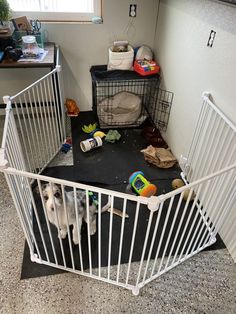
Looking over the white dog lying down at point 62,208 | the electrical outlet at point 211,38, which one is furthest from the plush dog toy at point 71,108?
the electrical outlet at point 211,38

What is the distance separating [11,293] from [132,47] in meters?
2.52

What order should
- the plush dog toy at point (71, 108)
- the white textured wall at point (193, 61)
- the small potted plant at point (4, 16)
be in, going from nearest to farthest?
the white textured wall at point (193, 61) → the small potted plant at point (4, 16) → the plush dog toy at point (71, 108)

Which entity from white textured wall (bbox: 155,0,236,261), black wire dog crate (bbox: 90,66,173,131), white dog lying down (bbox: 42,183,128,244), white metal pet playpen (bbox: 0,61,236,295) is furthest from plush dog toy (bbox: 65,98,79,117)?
white dog lying down (bbox: 42,183,128,244)

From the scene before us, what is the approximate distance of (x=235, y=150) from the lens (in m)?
1.56

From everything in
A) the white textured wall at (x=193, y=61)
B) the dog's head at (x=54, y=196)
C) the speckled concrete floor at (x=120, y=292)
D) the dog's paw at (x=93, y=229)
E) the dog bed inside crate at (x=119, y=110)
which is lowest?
the speckled concrete floor at (x=120, y=292)

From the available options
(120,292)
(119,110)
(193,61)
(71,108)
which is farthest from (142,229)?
(71,108)

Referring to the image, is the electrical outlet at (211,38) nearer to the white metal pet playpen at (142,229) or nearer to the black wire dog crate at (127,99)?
the white metal pet playpen at (142,229)

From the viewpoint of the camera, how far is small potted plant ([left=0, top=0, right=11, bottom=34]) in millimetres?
2214

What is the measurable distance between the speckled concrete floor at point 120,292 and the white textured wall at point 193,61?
0.89 ft

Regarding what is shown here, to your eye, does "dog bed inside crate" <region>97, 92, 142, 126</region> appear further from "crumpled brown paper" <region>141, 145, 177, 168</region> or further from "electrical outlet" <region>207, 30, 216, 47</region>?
"electrical outlet" <region>207, 30, 216, 47</region>

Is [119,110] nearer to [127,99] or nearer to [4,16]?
[127,99]

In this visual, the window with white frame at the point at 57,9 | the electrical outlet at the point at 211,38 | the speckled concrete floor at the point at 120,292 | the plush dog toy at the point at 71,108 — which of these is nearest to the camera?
the speckled concrete floor at the point at 120,292

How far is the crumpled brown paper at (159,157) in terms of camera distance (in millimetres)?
2391

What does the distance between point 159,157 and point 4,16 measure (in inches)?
74.1
